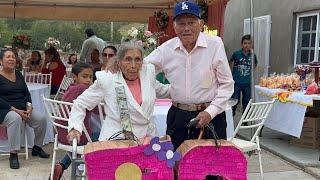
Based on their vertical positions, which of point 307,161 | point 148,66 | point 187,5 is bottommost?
point 307,161

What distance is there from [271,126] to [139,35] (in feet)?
7.13

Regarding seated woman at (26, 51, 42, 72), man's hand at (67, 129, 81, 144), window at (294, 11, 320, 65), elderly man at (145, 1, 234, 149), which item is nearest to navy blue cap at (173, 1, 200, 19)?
elderly man at (145, 1, 234, 149)

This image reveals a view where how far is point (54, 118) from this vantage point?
3.97 meters

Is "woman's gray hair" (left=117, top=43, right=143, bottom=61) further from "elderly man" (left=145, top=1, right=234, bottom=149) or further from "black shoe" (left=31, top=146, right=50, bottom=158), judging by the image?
"black shoe" (left=31, top=146, right=50, bottom=158)

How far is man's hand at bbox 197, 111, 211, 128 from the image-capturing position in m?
2.54

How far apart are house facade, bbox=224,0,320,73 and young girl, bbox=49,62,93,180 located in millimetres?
4328

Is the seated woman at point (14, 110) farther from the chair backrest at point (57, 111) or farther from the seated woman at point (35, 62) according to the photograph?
the seated woman at point (35, 62)

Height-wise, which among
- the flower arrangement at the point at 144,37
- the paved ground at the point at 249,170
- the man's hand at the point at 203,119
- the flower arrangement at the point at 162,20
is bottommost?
the paved ground at the point at 249,170

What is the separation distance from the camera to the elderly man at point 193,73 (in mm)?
2650

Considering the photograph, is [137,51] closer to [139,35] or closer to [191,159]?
[191,159]

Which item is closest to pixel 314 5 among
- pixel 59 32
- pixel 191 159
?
pixel 191 159

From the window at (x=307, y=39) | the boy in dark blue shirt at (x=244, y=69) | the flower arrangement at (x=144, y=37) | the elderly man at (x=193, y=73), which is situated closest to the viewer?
the elderly man at (x=193, y=73)

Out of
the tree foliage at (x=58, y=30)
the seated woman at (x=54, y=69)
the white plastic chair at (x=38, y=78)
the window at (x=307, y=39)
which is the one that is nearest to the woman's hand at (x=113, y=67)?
the white plastic chair at (x=38, y=78)

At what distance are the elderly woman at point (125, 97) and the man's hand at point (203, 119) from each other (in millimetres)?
299
